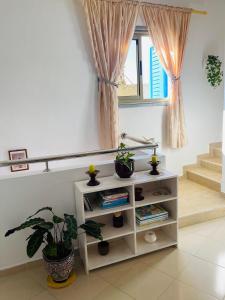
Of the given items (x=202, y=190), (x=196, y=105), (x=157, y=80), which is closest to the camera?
(x=202, y=190)

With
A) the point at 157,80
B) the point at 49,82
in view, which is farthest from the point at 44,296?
the point at 157,80

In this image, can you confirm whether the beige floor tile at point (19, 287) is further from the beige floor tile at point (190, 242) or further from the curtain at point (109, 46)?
the curtain at point (109, 46)

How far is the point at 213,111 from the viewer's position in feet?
13.6

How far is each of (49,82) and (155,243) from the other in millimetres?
2164

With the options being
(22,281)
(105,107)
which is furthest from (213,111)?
(22,281)

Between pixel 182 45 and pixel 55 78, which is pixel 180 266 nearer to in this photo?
pixel 55 78

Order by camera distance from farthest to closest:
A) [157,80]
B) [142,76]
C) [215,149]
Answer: [215,149]
[157,80]
[142,76]

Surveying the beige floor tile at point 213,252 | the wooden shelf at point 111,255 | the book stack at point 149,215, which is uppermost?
the book stack at point 149,215

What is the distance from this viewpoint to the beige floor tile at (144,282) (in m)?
1.85

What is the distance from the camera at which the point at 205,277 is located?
2.00 meters

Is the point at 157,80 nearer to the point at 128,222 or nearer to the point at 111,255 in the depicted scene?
the point at 128,222

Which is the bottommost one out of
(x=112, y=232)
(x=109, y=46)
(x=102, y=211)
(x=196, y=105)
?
(x=112, y=232)

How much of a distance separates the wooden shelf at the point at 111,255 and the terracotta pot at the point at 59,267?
0.22 m

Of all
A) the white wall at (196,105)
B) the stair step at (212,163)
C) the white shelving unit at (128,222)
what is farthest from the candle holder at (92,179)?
the stair step at (212,163)
